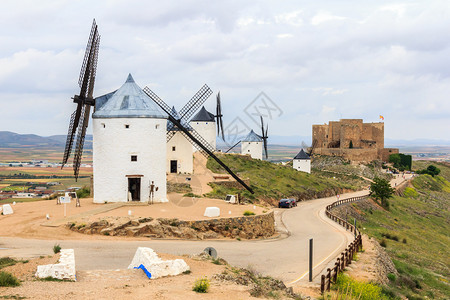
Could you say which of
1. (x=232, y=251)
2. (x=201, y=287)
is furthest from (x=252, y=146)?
(x=201, y=287)

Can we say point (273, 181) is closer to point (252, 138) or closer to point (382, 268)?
point (252, 138)

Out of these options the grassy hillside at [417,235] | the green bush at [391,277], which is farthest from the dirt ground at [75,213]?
the grassy hillside at [417,235]

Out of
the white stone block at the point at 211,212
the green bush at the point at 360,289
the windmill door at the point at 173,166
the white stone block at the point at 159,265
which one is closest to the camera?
the white stone block at the point at 159,265

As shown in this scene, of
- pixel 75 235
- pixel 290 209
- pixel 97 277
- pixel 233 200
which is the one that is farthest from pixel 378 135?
pixel 97 277

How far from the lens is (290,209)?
41219 mm

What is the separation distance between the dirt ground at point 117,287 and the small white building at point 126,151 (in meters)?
12.2

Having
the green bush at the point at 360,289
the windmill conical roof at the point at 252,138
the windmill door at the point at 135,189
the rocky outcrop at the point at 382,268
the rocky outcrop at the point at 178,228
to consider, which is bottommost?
the rocky outcrop at the point at 382,268

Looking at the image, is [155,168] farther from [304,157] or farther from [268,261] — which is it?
[304,157]

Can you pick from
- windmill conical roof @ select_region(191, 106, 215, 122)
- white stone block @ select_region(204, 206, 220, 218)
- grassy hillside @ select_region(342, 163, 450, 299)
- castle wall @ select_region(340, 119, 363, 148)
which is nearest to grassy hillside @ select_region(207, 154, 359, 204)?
windmill conical roof @ select_region(191, 106, 215, 122)

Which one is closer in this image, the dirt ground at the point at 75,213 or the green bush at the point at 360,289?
the green bush at the point at 360,289

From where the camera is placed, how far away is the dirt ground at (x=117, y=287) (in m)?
10.3

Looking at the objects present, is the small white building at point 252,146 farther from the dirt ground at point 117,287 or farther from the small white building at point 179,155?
the dirt ground at point 117,287

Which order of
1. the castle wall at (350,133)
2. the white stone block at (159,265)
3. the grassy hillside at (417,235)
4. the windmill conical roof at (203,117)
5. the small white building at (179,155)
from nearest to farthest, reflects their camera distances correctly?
1. the white stone block at (159,265)
2. the grassy hillside at (417,235)
3. the small white building at (179,155)
4. the windmill conical roof at (203,117)
5. the castle wall at (350,133)

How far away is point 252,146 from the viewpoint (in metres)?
Answer: 70.4
